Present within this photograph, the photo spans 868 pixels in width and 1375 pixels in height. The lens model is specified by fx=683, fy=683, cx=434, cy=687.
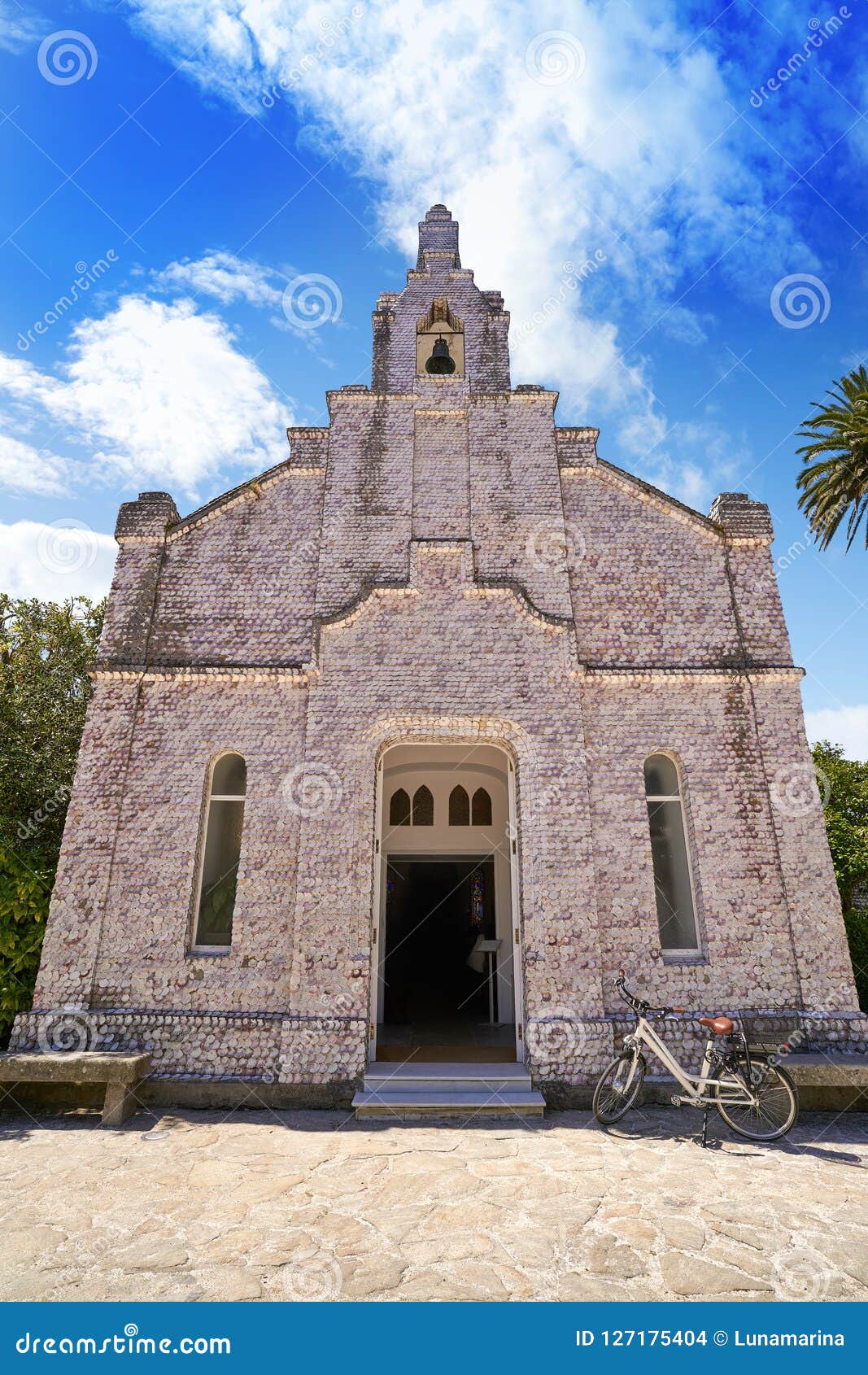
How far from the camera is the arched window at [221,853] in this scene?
8.98 m

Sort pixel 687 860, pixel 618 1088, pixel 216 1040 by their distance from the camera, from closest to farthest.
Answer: pixel 618 1088, pixel 216 1040, pixel 687 860

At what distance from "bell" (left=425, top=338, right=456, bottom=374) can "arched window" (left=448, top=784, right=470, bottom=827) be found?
7.76 m

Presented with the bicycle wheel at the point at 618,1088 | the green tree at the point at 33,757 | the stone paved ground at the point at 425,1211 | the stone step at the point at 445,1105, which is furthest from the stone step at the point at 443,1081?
the green tree at the point at 33,757

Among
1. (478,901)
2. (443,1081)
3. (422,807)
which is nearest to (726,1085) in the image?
(443,1081)

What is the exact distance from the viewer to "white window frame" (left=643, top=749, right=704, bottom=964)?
8.77 metres

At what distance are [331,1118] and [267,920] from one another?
2.34 m

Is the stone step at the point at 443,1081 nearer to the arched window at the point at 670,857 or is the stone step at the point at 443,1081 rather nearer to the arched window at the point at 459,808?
the arched window at the point at 670,857

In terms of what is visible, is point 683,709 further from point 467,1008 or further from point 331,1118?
point 467,1008

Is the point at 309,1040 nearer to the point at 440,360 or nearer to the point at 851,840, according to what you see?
the point at 440,360

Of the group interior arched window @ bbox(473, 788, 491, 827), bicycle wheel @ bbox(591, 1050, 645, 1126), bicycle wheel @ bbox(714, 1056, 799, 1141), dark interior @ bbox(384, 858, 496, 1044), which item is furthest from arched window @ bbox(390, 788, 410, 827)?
bicycle wheel @ bbox(714, 1056, 799, 1141)

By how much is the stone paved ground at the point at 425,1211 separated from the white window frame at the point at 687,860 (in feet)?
6.38

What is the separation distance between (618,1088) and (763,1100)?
1.44m

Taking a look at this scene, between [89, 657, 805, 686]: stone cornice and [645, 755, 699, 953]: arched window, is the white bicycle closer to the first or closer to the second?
[645, 755, 699, 953]: arched window

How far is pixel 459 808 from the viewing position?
13.7m
